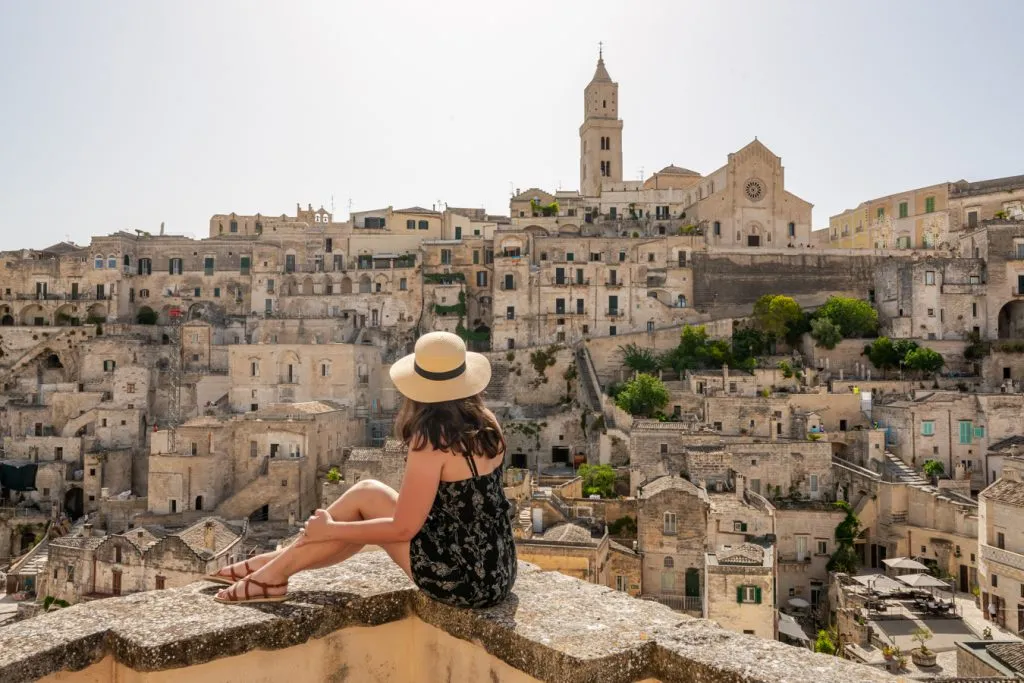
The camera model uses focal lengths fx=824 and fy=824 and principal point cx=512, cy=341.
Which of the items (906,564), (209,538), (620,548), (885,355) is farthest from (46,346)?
(885,355)

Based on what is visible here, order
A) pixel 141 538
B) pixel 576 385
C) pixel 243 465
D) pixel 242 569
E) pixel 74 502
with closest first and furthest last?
pixel 242 569
pixel 141 538
pixel 243 465
pixel 74 502
pixel 576 385

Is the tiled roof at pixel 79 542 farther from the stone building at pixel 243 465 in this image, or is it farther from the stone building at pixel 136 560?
the stone building at pixel 243 465

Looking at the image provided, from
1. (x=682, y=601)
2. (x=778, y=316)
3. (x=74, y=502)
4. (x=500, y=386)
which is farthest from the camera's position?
(x=500, y=386)

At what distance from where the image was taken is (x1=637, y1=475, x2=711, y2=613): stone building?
23297 mm

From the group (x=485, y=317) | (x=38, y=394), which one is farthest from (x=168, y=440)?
(x=485, y=317)

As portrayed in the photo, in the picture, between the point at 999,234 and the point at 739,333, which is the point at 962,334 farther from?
the point at 739,333

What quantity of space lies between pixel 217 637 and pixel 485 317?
43.0 metres

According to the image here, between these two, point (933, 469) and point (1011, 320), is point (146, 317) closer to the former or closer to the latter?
point (933, 469)

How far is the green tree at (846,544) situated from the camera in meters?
26.0

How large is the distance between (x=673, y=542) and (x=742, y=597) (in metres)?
3.46

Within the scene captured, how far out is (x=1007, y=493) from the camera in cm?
2333

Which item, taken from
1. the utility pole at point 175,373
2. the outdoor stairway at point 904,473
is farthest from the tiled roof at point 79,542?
the outdoor stairway at point 904,473

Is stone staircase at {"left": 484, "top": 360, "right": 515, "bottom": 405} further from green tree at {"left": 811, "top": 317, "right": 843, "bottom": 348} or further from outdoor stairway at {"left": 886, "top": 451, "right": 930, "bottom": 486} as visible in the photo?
outdoor stairway at {"left": 886, "top": 451, "right": 930, "bottom": 486}

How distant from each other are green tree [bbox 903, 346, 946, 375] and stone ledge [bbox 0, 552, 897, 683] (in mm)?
36546
